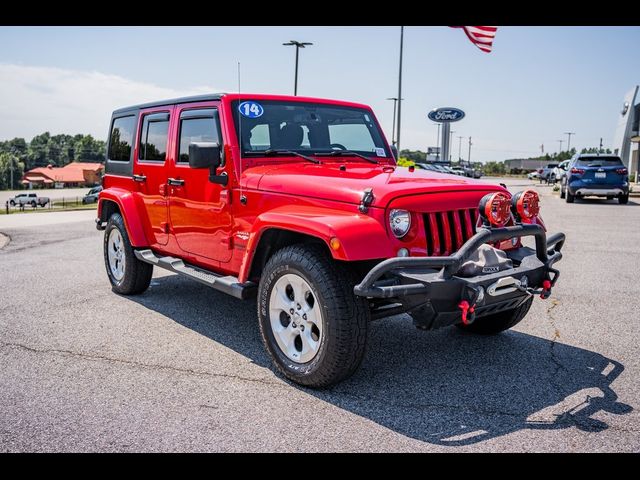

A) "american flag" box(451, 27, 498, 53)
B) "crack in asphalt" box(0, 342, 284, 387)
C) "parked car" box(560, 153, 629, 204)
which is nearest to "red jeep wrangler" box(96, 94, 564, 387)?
"crack in asphalt" box(0, 342, 284, 387)

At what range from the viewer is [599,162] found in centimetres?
1741

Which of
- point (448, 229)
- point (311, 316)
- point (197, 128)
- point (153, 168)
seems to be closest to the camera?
point (311, 316)

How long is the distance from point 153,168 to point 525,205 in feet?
11.5

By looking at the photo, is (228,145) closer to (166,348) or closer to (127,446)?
(166,348)

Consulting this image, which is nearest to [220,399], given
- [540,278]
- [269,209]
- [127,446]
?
[127,446]

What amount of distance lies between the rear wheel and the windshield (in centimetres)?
178

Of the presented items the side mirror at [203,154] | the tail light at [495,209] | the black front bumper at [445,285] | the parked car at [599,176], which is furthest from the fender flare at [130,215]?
the parked car at [599,176]

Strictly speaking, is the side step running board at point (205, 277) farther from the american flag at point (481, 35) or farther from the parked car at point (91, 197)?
the parked car at point (91, 197)

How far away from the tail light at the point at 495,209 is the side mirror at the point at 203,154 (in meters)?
2.01

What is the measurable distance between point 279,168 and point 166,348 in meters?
1.65

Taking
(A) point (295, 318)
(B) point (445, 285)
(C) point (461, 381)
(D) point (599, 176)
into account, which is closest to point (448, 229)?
(B) point (445, 285)

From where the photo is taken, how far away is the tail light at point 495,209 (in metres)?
3.66

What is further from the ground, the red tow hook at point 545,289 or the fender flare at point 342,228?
the fender flare at point 342,228

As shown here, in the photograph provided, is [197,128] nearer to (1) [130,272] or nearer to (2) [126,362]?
(1) [130,272]
